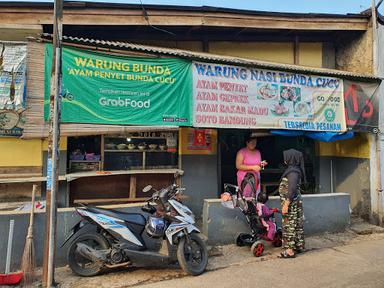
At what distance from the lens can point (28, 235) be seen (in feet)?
15.1

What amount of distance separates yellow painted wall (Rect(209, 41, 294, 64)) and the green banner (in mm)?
2265

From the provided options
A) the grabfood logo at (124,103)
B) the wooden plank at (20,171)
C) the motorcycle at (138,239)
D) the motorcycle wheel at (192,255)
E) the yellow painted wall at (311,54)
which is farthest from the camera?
the yellow painted wall at (311,54)

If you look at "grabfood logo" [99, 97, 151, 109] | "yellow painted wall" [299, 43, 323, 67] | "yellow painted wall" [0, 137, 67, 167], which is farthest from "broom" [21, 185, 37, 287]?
"yellow painted wall" [299, 43, 323, 67]

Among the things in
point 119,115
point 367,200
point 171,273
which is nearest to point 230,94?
point 119,115

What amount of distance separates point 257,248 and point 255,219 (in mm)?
455

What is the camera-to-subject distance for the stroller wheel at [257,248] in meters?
5.55

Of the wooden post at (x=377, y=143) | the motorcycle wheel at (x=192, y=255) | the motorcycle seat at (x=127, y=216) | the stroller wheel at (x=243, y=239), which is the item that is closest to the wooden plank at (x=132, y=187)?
the motorcycle seat at (x=127, y=216)

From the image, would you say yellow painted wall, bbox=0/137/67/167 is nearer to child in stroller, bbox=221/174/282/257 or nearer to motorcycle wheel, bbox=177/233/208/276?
motorcycle wheel, bbox=177/233/208/276

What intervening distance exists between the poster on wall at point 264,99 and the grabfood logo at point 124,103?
87 centimetres

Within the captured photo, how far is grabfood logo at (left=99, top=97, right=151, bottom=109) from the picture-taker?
5480mm

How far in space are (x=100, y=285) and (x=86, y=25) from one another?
441cm

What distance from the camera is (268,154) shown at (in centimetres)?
893

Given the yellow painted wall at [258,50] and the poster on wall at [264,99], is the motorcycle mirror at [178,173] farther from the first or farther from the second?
the yellow painted wall at [258,50]

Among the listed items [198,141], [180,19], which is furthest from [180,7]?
[198,141]
